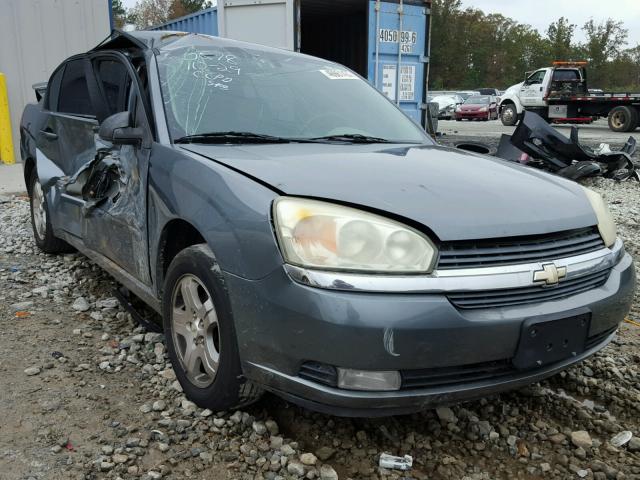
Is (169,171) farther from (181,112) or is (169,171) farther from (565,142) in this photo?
(565,142)

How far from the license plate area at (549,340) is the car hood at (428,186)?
316 millimetres

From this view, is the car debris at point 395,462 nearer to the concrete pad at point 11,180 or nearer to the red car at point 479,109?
the concrete pad at point 11,180

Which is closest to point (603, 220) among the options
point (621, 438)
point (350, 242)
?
point (621, 438)

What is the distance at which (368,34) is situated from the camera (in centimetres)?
952

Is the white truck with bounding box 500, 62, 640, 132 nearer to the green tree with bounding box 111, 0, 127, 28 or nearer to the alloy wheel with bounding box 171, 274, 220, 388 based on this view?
the alloy wheel with bounding box 171, 274, 220, 388

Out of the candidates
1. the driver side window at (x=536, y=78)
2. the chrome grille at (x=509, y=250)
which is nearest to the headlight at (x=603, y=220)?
the chrome grille at (x=509, y=250)

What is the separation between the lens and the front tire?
2.10 m

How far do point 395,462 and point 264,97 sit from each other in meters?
1.84

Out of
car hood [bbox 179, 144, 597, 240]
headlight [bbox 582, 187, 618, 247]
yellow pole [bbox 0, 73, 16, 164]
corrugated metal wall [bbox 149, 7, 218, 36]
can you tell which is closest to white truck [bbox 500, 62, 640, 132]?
corrugated metal wall [bbox 149, 7, 218, 36]

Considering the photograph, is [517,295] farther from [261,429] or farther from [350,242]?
[261,429]

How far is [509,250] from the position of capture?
1.95 metres

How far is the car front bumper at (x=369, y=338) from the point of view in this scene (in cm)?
177

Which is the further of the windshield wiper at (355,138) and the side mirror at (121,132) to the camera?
the windshield wiper at (355,138)

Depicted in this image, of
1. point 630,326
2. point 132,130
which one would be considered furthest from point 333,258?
point 630,326
